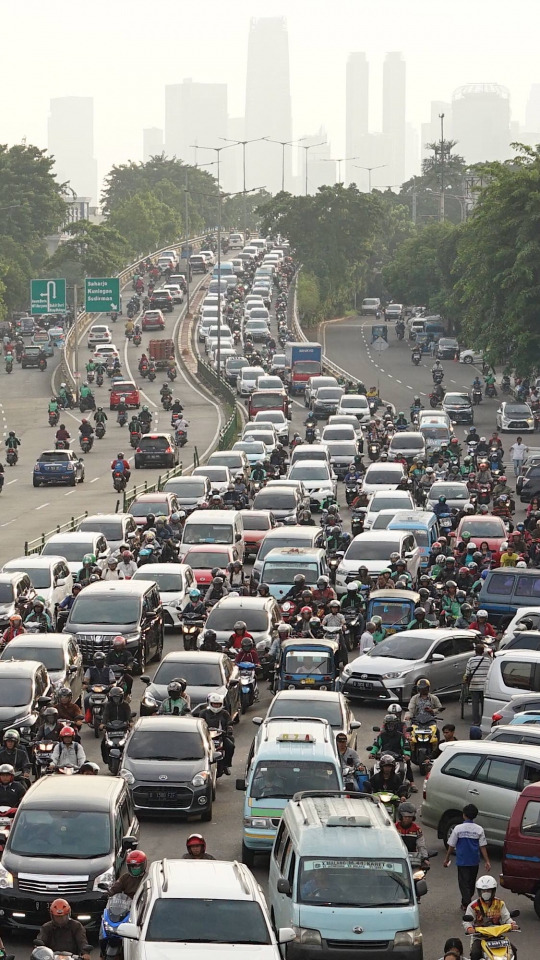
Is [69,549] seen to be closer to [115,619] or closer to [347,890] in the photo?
[115,619]

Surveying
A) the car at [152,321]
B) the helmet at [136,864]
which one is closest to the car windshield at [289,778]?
the helmet at [136,864]

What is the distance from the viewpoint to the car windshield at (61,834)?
52.3 feet

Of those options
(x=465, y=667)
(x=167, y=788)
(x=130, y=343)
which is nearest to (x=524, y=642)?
(x=465, y=667)

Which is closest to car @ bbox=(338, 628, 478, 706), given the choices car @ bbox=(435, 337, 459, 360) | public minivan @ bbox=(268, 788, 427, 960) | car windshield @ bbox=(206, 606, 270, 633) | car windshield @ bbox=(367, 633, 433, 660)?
car windshield @ bbox=(367, 633, 433, 660)

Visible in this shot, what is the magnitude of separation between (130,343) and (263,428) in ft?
146

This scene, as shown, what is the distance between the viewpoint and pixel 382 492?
43.2 metres

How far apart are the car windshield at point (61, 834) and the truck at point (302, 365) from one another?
64.9 meters

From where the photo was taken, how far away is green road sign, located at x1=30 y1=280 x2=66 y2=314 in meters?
87.6

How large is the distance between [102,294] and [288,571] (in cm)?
5938

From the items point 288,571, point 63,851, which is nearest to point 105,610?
point 288,571

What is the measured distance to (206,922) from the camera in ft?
43.4

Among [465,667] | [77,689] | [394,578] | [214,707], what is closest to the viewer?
[214,707]

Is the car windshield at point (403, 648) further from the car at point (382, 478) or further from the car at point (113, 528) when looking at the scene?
the car at point (382, 478)

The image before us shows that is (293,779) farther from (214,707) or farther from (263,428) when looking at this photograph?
(263,428)
